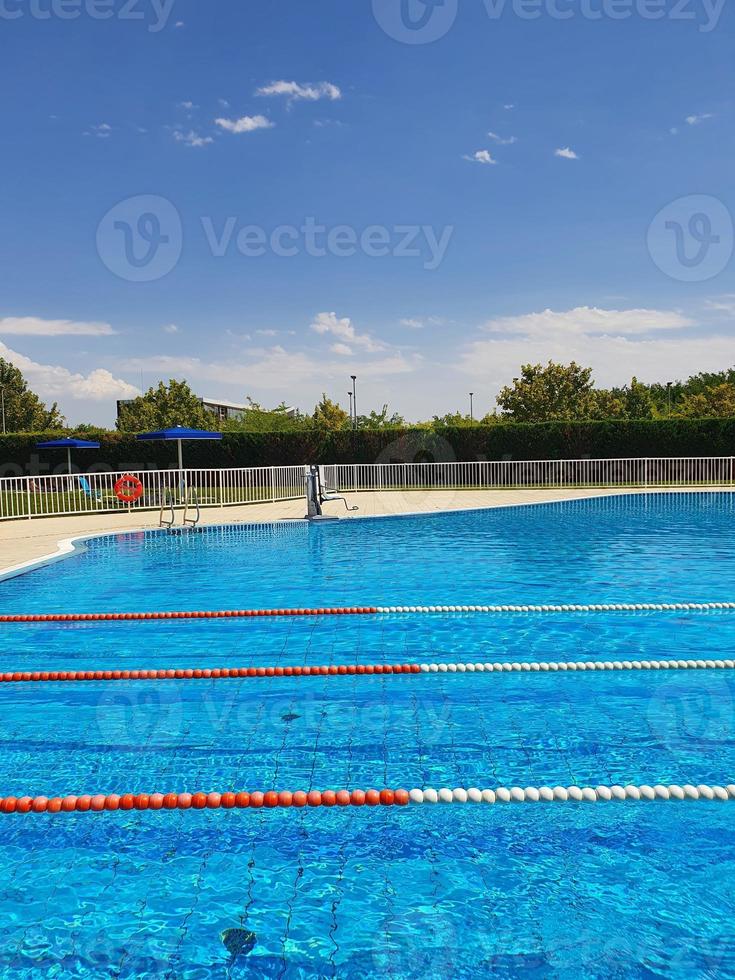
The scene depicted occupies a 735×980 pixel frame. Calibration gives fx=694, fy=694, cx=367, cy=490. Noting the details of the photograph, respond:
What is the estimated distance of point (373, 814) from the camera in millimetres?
3818

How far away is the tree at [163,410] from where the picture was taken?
48619mm

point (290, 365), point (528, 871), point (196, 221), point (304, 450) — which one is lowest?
point (528, 871)

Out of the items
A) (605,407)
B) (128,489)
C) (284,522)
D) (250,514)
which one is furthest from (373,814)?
(605,407)

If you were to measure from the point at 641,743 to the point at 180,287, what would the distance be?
106 ft

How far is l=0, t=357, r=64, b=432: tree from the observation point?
6694cm

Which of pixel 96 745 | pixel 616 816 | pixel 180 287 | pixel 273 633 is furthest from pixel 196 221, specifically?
pixel 616 816

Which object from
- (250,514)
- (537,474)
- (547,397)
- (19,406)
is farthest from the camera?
(19,406)

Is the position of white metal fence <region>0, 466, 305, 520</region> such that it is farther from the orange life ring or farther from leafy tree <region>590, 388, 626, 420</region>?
leafy tree <region>590, 388, 626, 420</region>

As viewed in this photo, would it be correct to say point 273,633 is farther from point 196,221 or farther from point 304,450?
point 304,450

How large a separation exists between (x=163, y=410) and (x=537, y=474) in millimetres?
34475

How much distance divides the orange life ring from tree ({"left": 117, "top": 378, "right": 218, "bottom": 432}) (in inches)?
1168

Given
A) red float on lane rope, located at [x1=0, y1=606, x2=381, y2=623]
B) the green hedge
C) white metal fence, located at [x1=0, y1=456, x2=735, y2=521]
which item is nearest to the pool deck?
white metal fence, located at [x1=0, y1=456, x2=735, y2=521]

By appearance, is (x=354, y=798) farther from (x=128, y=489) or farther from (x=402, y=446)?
(x=402, y=446)

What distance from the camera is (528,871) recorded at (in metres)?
3.34
